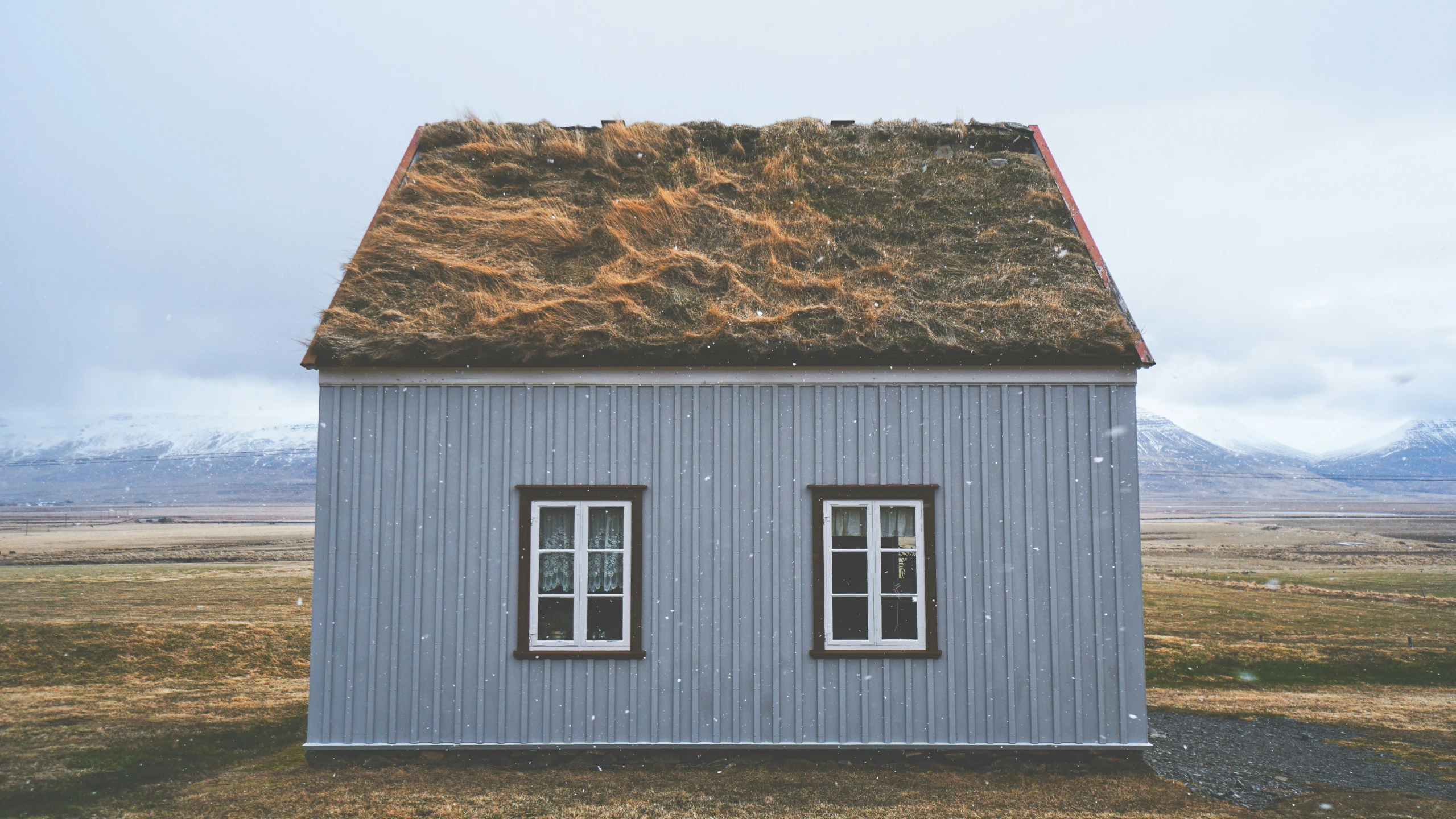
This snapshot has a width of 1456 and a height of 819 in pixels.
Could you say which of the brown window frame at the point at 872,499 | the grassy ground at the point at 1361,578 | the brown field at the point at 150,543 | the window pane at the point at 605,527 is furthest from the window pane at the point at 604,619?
the brown field at the point at 150,543

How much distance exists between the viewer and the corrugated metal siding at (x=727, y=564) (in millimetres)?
7660

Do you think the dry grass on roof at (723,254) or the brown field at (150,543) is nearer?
the dry grass on roof at (723,254)

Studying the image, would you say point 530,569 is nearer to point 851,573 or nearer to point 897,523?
point 851,573

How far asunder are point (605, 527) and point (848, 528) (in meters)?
2.49

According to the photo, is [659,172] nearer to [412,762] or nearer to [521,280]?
[521,280]

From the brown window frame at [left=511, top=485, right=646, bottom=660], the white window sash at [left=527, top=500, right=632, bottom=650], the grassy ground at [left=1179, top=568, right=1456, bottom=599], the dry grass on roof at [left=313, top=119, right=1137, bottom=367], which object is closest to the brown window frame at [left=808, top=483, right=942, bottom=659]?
the dry grass on roof at [left=313, top=119, right=1137, bottom=367]

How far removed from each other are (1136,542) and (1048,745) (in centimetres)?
218

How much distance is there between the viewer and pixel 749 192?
10344mm

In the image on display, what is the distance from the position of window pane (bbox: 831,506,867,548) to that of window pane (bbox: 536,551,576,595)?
2674 millimetres

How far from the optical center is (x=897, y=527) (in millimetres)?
7871

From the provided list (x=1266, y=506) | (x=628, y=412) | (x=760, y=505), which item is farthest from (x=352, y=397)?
(x=1266, y=506)

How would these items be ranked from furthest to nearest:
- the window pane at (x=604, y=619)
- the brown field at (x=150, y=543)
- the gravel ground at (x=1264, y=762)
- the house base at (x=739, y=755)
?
the brown field at (x=150, y=543) → the window pane at (x=604, y=619) → the house base at (x=739, y=755) → the gravel ground at (x=1264, y=762)

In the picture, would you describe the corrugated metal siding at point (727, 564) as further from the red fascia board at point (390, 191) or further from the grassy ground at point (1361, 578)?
the grassy ground at point (1361, 578)

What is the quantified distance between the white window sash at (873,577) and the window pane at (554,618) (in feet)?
8.46
